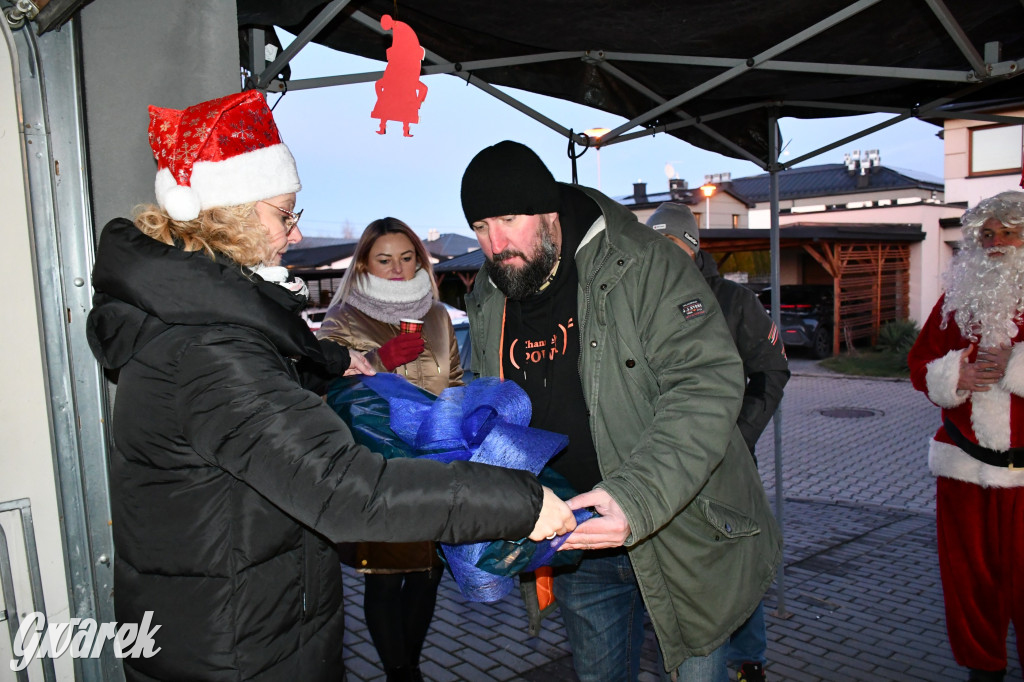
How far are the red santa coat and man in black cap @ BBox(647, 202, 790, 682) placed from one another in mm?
771

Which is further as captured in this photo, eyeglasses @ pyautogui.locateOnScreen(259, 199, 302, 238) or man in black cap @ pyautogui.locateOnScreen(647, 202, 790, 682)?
man in black cap @ pyautogui.locateOnScreen(647, 202, 790, 682)

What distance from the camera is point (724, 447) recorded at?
198 cm

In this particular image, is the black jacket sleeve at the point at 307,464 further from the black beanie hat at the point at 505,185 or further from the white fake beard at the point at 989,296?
the white fake beard at the point at 989,296

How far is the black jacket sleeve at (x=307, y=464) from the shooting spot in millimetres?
1420

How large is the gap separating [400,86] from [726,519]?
5.63 feet

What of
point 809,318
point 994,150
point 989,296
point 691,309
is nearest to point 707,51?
point 989,296

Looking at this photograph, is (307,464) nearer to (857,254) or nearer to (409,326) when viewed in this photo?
(409,326)

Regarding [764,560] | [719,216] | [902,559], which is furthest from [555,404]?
[719,216]

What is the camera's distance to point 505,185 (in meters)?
2.20

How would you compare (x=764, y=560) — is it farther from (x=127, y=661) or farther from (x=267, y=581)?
(x=127, y=661)

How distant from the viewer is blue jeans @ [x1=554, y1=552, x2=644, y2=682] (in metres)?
2.49

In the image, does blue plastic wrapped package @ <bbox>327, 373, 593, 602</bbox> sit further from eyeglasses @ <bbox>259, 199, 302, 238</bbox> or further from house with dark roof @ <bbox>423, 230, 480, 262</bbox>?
house with dark roof @ <bbox>423, 230, 480, 262</bbox>

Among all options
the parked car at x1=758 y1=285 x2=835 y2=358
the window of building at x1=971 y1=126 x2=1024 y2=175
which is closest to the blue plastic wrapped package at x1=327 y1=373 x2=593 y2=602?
the parked car at x1=758 y1=285 x2=835 y2=358

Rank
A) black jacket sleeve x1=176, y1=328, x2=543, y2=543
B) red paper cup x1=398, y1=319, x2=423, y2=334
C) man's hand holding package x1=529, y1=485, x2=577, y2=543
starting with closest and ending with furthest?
black jacket sleeve x1=176, y1=328, x2=543, y2=543 → man's hand holding package x1=529, y1=485, x2=577, y2=543 → red paper cup x1=398, y1=319, x2=423, y2=334
